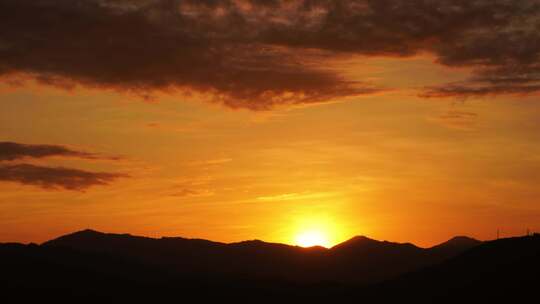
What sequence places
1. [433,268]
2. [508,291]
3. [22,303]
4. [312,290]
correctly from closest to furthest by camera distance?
[508,291]
[22,303]
[433,268]
[312,290]

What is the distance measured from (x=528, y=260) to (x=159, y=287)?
87.6 metres

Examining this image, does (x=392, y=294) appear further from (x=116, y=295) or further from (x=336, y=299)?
(x=116, y=295)

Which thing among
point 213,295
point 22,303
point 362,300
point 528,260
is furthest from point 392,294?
point 22,303

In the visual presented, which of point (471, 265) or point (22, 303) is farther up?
point (471, 265)

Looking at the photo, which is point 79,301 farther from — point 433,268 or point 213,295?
point 433,268

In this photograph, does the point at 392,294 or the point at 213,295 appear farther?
the point at 213,295

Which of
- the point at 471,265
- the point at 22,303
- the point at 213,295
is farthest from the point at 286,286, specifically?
the point at 22,303

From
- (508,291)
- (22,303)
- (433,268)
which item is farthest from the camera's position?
(433,268)

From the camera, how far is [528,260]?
153 meters

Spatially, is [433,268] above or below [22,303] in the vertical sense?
above

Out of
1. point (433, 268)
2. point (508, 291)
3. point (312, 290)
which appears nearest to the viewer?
point (508, 291)

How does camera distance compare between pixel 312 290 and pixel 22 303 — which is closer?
pixel 22 303

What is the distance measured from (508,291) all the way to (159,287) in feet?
283

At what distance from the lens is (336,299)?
178500 mm
